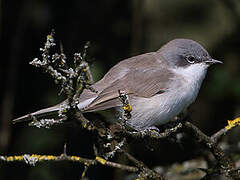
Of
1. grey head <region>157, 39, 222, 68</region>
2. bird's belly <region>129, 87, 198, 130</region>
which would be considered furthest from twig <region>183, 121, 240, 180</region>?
grey head <region>157, 39, 222, 68</region>

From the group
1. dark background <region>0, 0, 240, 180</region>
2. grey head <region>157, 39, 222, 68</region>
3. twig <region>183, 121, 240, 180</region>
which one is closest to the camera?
twig <region>183, 121, 240, 180</region>

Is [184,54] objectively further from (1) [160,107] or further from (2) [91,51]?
(2) [91,51]

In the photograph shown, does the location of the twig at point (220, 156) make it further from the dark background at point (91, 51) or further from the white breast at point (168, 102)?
the dark background at point (91, 51)

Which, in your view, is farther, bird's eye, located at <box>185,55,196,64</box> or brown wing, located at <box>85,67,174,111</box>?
bird's eye, located at <box>185,55,196,64</box>

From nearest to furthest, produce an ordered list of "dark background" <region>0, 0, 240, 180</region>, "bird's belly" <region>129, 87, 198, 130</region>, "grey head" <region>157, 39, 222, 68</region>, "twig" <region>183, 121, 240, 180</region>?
"twig" <region>183, 121, 240, 180</region> < "bird's belly" <region>129, 87, 198, 130</region> < "grey head" <region>157, 39, 222, 68</region> < "dark background" <region>0, 0, 240, 180</region>

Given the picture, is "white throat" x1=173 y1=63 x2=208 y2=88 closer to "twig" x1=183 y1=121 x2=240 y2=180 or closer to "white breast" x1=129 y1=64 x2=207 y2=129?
"white breast" x1=129 y1=64 x2=207 y2=129

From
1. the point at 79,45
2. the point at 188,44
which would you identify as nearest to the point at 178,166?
the point at 188,44

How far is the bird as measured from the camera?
11.7 feet

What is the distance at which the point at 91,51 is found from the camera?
5102 millimetres

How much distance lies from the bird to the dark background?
1.08 metres

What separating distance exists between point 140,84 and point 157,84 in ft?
0.53

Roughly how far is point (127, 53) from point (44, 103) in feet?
4.28

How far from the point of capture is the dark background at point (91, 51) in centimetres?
491

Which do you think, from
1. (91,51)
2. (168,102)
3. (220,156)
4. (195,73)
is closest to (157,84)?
(168,102)
